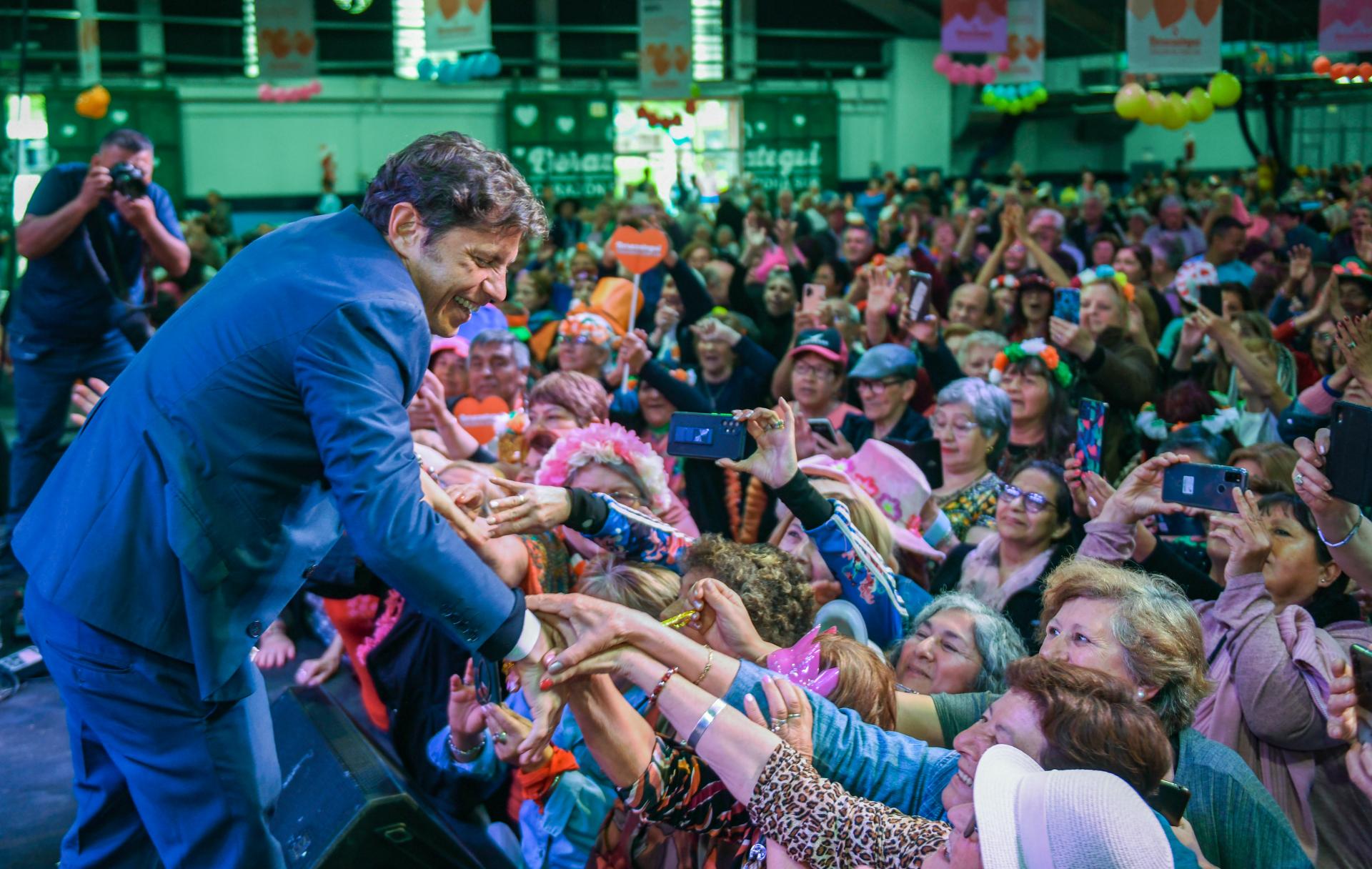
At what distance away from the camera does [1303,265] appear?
6.70 metres

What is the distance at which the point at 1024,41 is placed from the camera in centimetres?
1293

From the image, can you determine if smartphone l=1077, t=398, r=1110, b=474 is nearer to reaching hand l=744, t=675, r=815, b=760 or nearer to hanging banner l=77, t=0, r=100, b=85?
reaching hand l=744, t=675, r=815, b=760

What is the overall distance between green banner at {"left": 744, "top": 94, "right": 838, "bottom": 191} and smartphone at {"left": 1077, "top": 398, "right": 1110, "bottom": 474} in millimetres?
18819

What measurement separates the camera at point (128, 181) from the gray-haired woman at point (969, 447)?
2.84 m

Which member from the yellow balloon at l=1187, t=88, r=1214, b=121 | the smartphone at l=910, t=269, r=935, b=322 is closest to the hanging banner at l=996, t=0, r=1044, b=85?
the yellow balloon at l=1187, t=88, r=1214, b=121

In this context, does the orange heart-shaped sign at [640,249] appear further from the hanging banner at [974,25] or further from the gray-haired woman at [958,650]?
the hanging banner at [974,25]

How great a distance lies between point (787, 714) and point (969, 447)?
2.25 m

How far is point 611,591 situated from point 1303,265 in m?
5.28

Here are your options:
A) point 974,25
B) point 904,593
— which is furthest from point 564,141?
point 904,593

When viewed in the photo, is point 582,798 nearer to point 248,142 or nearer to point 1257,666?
point 1257,666

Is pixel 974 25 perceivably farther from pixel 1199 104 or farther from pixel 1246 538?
pixel 1246 538

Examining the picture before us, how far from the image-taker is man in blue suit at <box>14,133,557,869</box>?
1.84 m

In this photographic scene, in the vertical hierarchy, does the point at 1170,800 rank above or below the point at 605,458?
below

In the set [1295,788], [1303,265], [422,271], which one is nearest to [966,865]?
[422,271]
